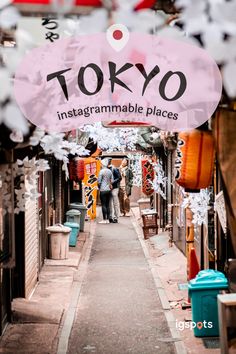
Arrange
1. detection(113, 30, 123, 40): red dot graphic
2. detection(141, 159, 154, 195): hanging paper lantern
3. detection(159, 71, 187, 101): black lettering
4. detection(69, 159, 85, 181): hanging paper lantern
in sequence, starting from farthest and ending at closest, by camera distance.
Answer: detection(141, 159, 154, 195): hanging paper lantern, detection(69, 159, 85, 181): hanging paper lantern, detection(159, 71, 187, 101): black lettering, detection(113, 30, 123, 40): red dot graphic

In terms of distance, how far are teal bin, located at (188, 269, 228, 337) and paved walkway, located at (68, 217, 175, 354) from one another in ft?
1.94

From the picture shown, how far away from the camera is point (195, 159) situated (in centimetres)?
677

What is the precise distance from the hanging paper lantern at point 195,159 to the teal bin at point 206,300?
2.46 metres

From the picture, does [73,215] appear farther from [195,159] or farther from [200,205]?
[195,159]

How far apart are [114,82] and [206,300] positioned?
5.46m

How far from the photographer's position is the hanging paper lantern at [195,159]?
664 centimetres

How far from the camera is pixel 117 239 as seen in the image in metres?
21.7

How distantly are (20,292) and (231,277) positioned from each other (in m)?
5.03

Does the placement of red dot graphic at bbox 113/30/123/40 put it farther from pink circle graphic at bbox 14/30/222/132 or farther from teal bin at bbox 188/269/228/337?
teal bin at bbox 188/269/228/337

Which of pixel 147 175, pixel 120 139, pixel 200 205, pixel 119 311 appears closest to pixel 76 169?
pixel 147 175

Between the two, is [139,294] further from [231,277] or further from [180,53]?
[180,53]

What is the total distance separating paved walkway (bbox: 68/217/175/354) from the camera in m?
9.07

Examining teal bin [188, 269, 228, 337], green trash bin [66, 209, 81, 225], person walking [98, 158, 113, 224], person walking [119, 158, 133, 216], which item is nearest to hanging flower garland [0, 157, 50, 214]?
teal bin [188, 269, 228, 337]

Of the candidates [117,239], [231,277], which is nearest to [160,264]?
[117,239]
